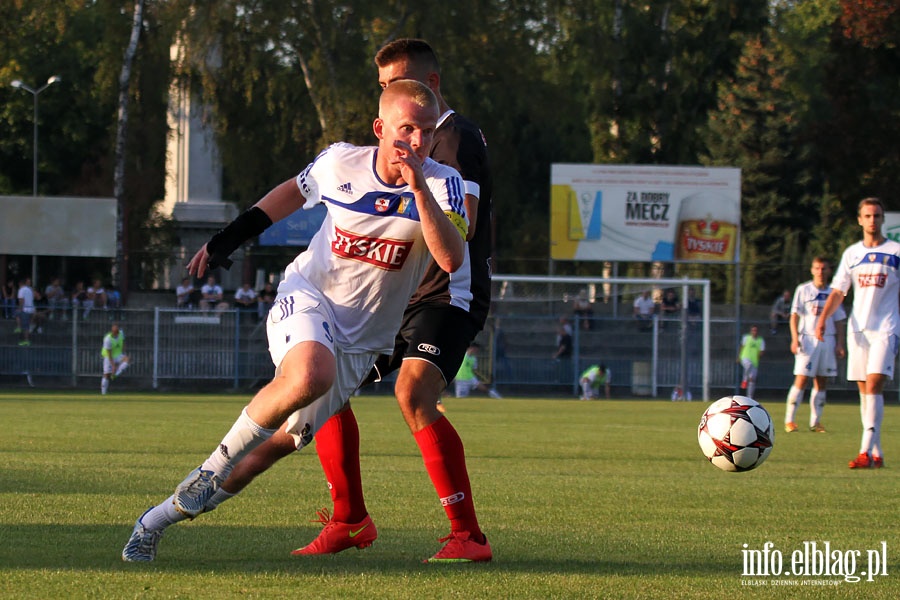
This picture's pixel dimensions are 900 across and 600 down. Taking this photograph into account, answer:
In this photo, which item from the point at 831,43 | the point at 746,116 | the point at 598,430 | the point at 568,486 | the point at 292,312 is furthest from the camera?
the point at 746,116

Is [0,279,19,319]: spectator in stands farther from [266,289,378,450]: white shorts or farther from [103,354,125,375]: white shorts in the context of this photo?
[266,289,378,450]: white shorts

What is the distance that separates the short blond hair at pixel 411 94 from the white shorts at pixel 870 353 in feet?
23.5

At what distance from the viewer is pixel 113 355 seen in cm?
2811

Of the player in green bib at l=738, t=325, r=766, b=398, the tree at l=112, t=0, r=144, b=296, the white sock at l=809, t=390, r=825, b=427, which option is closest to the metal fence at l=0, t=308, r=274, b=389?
the tree at l=112, t=0, r=144, b=296

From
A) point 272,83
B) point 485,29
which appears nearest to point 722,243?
point 485,29

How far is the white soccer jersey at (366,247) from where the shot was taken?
5262 mm

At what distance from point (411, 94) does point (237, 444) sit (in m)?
1.54

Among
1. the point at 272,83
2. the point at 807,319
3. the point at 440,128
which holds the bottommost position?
the point at 807,319

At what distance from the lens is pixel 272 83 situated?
3550cm

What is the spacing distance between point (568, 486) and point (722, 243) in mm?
26994

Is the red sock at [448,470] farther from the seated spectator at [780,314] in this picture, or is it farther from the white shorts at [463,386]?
the seated spectator at [780,314]

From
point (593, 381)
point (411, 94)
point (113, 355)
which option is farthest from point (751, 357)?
point (411, 94)

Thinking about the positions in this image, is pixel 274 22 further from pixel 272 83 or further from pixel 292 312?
pixel 292 312
